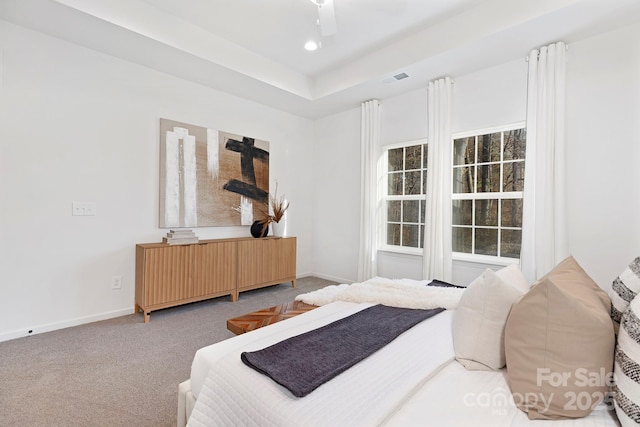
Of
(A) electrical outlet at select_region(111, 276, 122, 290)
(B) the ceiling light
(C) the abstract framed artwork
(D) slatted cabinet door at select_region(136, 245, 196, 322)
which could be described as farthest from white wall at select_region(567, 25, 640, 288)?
(A) electrical outlet at select_region(111, 276, 122, 290)

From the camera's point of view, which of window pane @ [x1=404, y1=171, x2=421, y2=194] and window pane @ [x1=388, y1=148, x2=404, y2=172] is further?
window pane @ [x1=388, y1=148, x2=404, y2=172]

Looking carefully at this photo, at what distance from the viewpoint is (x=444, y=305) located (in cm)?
178

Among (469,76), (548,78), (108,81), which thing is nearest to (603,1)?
(548,78)

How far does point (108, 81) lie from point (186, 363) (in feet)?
9.28

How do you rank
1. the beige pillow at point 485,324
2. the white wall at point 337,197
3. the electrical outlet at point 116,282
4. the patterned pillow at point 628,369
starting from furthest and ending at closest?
the white wall at point 337,197, the electrical outlet at point 116,282, the beige pillow at point 485,324, the patterned pillow at point 628,369

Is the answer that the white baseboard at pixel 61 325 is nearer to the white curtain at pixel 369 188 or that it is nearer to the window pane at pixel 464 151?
the white curtain at pixel 369 188

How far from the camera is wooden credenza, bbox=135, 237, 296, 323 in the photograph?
2947 mm

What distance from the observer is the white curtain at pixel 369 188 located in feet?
13.5

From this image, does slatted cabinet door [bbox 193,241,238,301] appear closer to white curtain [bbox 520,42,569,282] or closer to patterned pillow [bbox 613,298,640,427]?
white curtain [bbox 520,42,569,282]

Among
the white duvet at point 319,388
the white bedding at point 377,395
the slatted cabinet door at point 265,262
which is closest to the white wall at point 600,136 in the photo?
the white duvet at point 319,388

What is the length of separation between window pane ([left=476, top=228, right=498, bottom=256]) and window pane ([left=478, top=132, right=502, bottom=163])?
796 millimetres

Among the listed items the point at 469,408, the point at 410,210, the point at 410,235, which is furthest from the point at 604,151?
the point at 469,408

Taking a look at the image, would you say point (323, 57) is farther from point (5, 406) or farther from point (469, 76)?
point (5, 406)

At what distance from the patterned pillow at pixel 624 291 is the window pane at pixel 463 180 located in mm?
2565
